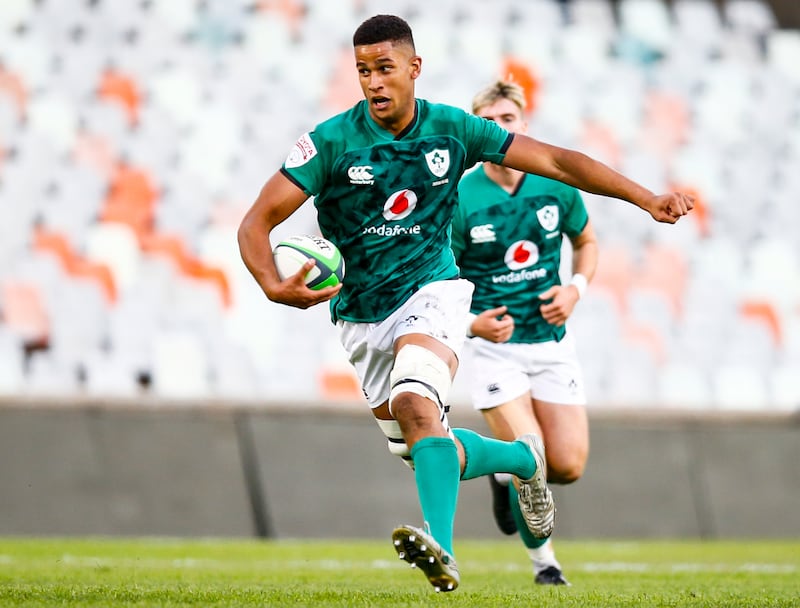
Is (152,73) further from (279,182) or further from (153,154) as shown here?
(279,182)

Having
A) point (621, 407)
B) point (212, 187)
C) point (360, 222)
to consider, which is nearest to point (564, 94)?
point (212, 187)

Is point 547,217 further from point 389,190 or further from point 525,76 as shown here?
point 525,76

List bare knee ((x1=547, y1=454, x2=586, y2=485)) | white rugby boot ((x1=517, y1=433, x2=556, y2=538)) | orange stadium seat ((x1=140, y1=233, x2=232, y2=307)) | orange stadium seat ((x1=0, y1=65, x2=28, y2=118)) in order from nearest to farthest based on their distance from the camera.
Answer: white rugby boot ((x1=517, y1=433, x2=556, y2=538)) → bare knee ((x1=547, y1=454, x2=586, y2=485)) → orange stadium seat ((x1=140, y1=233, x2=232, y2=307)) → orange stadium seat ((x1=0, y1=65, x2=28, y2=118))

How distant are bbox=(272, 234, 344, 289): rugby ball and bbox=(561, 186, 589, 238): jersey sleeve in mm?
2246

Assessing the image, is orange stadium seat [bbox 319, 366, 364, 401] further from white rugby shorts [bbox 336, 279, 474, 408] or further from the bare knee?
white rugby shorts [bbox 336, 279, 474, 408]

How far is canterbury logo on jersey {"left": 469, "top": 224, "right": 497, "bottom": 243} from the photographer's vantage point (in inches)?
264

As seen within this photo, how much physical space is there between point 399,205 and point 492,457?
1.13 metres

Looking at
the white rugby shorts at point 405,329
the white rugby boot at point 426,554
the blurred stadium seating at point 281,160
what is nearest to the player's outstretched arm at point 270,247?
the white rugby shorts at point 405,329

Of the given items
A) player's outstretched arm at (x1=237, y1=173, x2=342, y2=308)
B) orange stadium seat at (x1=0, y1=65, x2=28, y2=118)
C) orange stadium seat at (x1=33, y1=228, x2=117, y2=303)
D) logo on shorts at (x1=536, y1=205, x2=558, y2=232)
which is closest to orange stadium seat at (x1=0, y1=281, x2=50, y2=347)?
orange stadium seat at (x1=33, y1=228, x2=117, y2=303)

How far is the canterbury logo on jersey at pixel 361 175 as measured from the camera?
16.6 feet

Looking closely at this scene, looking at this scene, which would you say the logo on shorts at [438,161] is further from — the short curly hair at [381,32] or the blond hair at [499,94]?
the blond hair at [499,94]

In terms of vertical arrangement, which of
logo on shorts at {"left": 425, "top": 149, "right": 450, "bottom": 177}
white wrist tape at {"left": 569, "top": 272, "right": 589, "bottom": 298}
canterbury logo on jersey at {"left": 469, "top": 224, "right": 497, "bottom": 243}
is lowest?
white wrist tape at {"left": 569, "top": 272, "right": 589, "bottom": 298}

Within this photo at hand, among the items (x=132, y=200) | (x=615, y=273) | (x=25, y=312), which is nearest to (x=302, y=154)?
(x=25, y=312)

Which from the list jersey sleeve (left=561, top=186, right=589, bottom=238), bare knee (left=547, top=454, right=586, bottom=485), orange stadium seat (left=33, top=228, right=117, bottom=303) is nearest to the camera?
bare knee (left=547, top=454, right=586, bottom=485)
